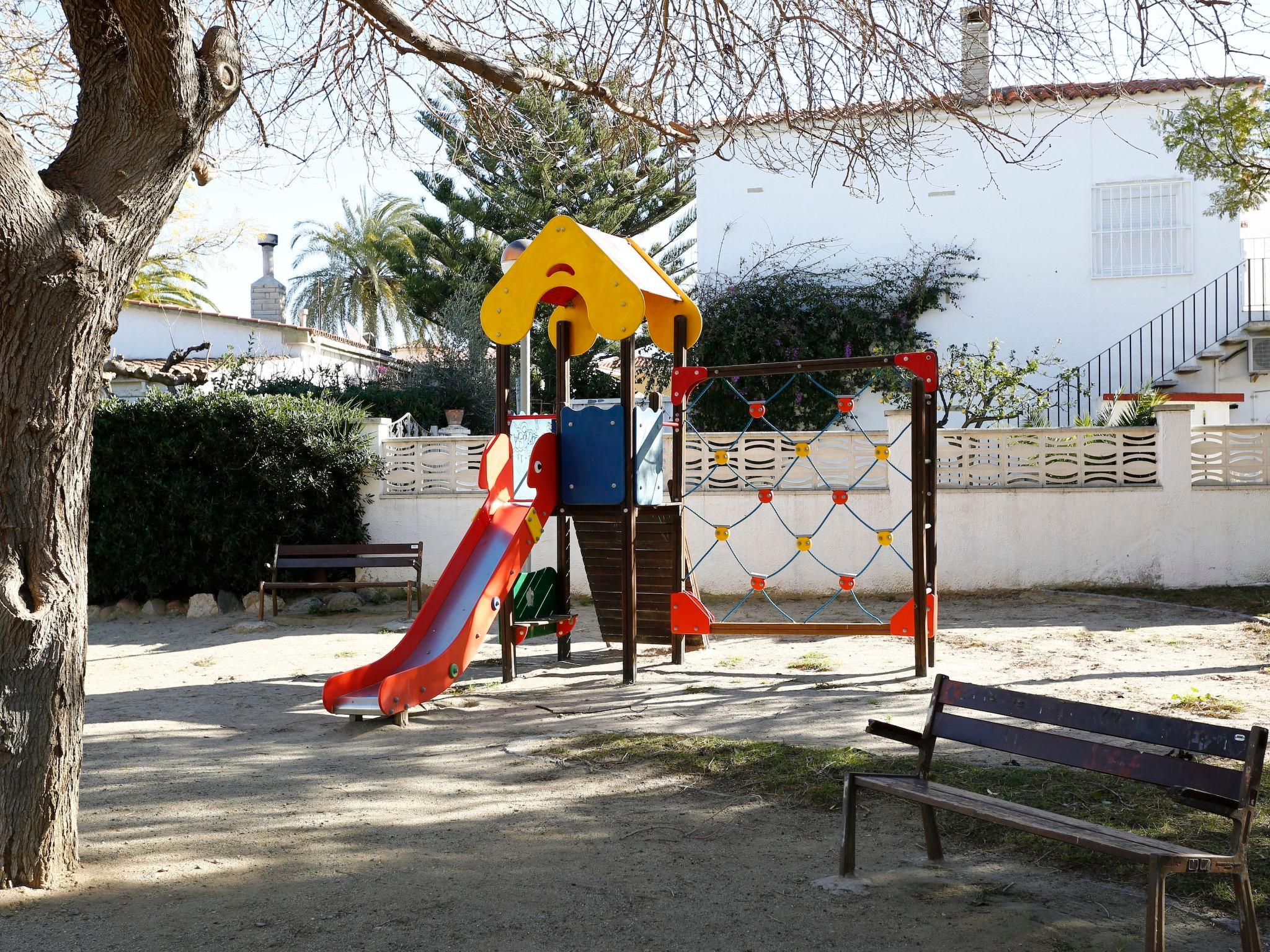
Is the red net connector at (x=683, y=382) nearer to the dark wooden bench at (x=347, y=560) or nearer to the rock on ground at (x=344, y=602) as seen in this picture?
the dark wooden bench at (x=347, y=560)

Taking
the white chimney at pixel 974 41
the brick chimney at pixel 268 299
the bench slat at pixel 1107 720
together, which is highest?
the brick chimney at pixel 268 299

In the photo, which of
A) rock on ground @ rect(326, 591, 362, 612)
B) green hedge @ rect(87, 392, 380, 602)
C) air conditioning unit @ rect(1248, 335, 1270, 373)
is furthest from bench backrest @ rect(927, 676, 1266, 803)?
air conditioning unit @ rect(1248, 335, 1270, 373)

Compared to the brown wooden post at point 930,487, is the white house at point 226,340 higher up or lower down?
higher up

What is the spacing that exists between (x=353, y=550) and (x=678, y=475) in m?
4.74

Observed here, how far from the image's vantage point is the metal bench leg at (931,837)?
4238 mm

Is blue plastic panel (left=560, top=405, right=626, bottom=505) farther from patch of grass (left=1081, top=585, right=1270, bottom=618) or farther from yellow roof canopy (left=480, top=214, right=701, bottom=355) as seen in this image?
patch of grass (left=1081, top=585, right=1270, bottom=618)

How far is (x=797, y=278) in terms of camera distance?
17.8 m

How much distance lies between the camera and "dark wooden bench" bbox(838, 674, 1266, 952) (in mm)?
3002

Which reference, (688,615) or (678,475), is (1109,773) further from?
(678,475)

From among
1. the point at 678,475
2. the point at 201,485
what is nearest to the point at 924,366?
the point at 678,475

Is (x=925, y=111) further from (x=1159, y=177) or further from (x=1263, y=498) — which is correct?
(x=1159, y=177)

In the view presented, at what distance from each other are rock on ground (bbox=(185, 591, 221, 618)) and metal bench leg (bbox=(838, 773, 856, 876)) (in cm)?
965

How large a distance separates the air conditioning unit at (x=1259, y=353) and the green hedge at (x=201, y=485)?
41.7 feet

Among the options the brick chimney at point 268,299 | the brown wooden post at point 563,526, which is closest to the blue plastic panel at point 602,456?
the brown wooden post at point 563,526
